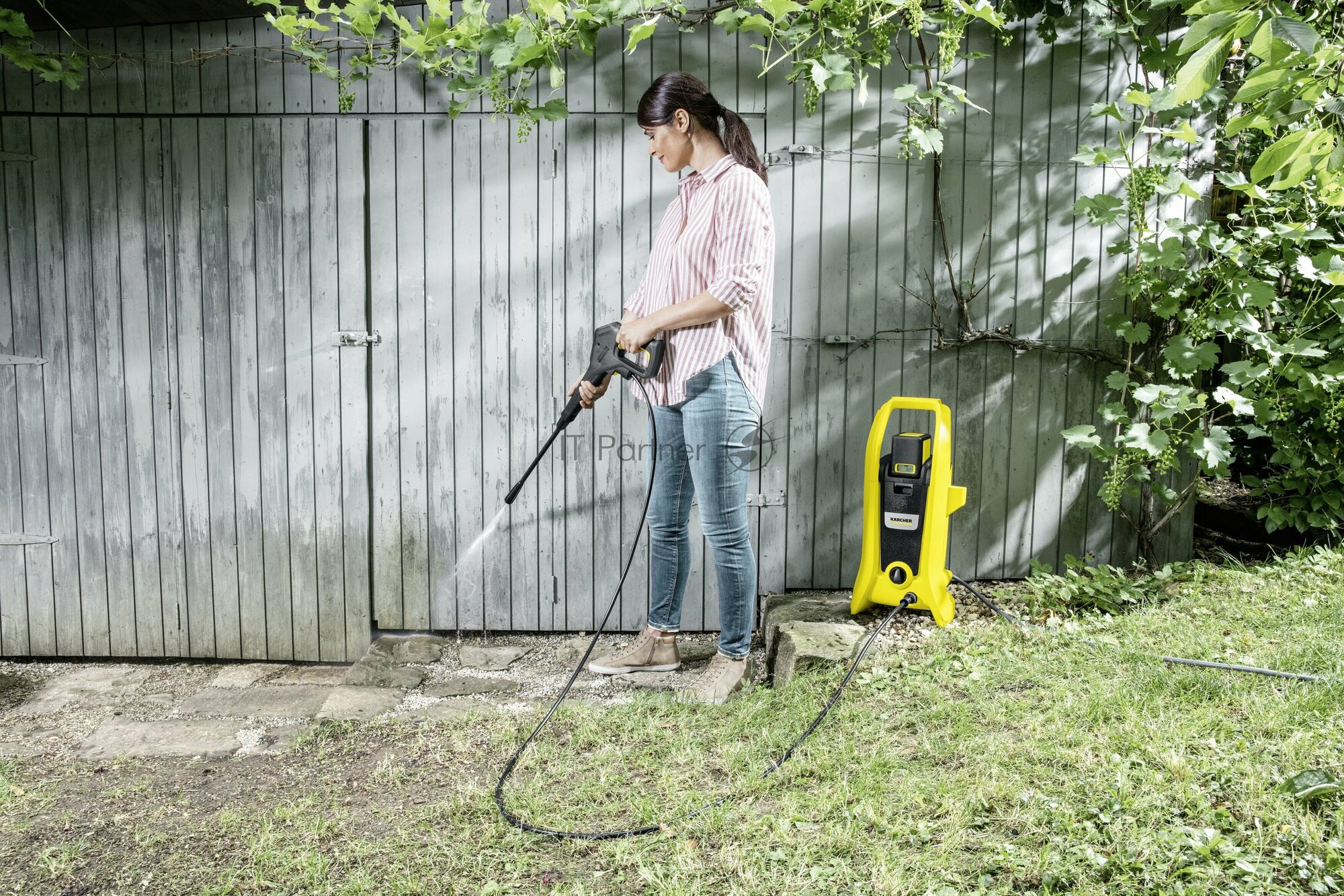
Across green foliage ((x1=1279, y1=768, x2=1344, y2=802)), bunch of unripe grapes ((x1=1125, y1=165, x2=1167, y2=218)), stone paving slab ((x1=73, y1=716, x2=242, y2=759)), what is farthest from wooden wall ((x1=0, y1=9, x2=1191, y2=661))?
green foliage ((x1=1279, y1=768, x2=1344, y2=802))

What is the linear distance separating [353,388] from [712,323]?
4.89 feet

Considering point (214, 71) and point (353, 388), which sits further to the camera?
point (353, 388)

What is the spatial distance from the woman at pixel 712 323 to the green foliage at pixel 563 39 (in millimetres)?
294

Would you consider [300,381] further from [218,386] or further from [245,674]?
[245,674]

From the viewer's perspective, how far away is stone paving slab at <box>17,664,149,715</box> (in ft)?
9.49

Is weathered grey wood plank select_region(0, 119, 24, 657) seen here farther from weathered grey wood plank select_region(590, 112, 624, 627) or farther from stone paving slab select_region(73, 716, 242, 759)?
weathered grey wood plank select_region(590, 112, 624, 627)

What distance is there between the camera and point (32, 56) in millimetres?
2863

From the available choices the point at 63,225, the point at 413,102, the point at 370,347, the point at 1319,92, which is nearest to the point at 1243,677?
the point at 1319,92

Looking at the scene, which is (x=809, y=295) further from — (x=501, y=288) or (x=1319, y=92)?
(x=1319, y=92)

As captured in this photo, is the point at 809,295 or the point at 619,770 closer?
the point at 619,770

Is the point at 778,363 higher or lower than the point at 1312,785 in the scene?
higher

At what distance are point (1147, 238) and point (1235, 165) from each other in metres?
0.41

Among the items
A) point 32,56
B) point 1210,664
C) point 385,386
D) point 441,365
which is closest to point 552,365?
point 441,365

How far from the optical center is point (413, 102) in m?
3.13
